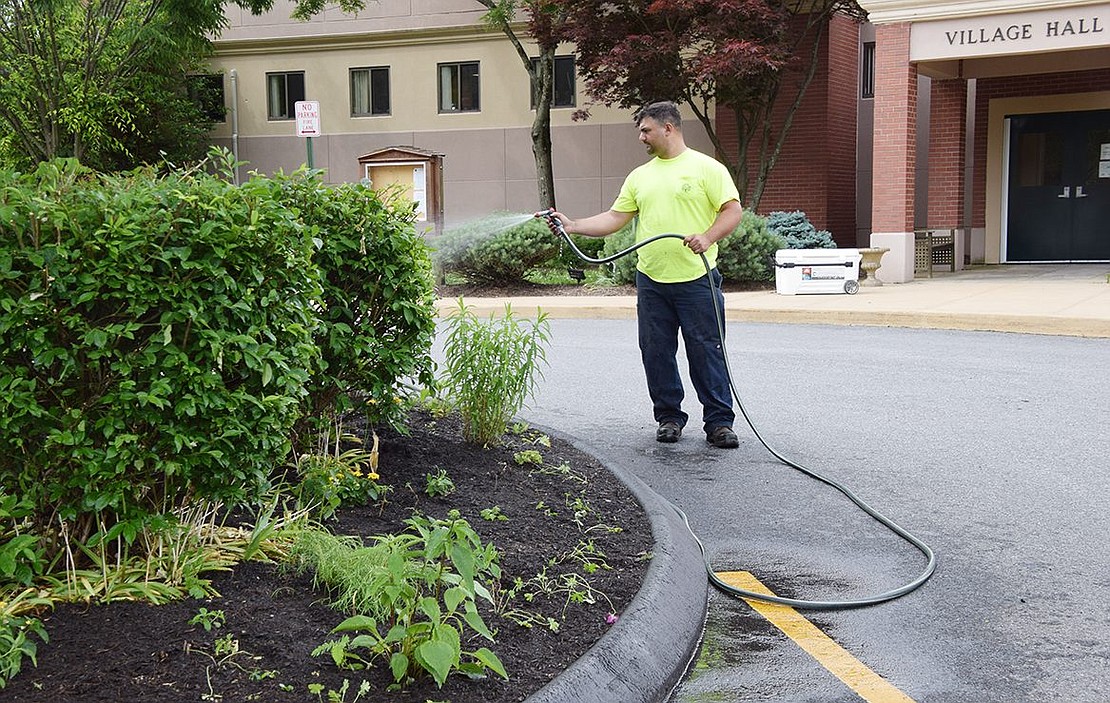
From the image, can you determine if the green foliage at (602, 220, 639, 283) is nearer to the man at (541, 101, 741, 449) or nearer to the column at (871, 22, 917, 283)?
the column at (871, 22, 917, 283)

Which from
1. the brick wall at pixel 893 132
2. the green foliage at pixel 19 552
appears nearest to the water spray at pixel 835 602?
the green foliage at pixel 19 552

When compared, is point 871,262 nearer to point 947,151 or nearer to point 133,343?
point 947,151

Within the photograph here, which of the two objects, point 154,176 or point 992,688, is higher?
point 154,176

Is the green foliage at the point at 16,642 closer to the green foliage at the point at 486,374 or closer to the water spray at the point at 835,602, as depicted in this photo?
the water spray at the point at 835,602

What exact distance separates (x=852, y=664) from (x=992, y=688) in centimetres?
45

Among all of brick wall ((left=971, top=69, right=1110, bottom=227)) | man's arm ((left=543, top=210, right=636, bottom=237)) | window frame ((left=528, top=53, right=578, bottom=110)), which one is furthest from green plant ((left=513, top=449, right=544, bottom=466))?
window frame ((left=528, top=53, right=578, bottom=110))

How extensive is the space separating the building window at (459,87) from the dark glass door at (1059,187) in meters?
12.2

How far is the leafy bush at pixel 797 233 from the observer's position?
19.1 metres

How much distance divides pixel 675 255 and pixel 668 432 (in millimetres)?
1131

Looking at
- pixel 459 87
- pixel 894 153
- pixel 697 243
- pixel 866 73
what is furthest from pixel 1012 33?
pixel 459 87

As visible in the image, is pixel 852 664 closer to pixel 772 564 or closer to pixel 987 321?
pixel 772 564

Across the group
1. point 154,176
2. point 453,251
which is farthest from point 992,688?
point 453,251

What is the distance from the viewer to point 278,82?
98.0ft

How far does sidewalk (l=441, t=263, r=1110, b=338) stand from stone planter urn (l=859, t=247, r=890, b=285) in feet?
0.93
